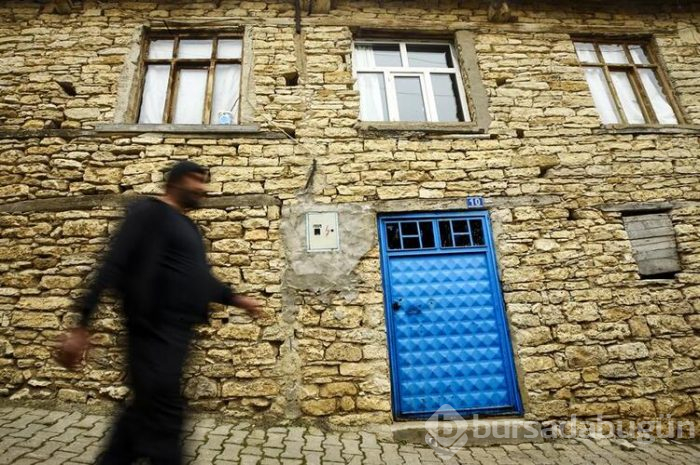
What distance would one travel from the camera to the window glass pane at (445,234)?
4.55 m

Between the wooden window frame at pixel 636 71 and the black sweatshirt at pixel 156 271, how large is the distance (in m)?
6.18

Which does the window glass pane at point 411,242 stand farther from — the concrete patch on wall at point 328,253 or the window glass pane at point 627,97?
the window glass pane at point 627,97

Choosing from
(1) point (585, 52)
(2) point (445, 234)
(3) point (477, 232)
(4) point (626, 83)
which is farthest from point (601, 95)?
(2) point (445, 234)

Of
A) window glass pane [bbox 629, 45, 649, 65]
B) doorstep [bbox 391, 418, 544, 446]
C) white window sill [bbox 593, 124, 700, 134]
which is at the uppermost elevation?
window glass pane [bbox 629, 45, 649, 65]

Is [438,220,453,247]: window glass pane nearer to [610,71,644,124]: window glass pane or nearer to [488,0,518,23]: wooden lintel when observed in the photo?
[610,71,644,124]: window glass pane

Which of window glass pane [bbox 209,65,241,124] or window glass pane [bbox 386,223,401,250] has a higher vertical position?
window glass pane [bbox 209,65,241,124]

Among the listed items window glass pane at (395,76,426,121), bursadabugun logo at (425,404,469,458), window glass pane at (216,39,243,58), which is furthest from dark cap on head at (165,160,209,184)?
window glass pane at (216,39,243,58)

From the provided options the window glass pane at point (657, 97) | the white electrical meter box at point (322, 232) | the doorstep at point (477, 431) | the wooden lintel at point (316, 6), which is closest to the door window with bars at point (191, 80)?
the wooden lintel at point (316, 6)

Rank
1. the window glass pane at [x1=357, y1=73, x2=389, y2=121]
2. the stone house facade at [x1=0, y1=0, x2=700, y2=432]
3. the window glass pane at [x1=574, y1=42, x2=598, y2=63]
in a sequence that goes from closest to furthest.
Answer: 1. the stone house facade at [x1=0, y1=0, x2=700, y2=432]
2. the window glass pane at [x1=357, y1=73, x2=389, y2=121]
3. the window glass pane at [x1=574, y1=42, x2=598, y2=63]

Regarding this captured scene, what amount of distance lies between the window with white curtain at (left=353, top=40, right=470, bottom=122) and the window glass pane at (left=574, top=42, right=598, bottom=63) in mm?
2046

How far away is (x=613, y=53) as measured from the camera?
5.90m

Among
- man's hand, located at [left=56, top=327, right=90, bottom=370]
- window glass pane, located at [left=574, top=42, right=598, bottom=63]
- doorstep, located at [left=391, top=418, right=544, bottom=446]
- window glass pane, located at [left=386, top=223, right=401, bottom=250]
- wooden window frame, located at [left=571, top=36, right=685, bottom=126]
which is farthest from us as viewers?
window glass pane, located at [left=574, top=42, right=598, bottom=63]

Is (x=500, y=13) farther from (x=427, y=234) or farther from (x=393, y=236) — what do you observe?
(x=393, y=236)

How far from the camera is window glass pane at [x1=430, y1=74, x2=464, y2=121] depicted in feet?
17.5
